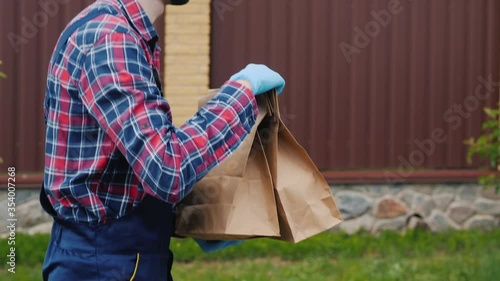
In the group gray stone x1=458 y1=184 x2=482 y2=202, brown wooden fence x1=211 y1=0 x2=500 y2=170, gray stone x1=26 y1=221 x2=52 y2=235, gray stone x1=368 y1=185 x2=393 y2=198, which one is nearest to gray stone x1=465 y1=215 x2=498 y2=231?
gray stone x1=458 y1=184 x2=482 y2=202

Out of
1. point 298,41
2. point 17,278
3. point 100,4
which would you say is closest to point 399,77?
point 298,41

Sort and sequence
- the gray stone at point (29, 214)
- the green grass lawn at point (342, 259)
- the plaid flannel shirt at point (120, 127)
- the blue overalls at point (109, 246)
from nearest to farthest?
the plaid flannel shirt at point (120, 127)
the blue overalls at point (109, 246)
the green grass lawn at point (342, 259)
the gray stone at point (29, 214)

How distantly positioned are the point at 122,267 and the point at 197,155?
36cm

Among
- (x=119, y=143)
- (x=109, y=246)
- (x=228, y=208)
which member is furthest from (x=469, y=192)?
(x=119, y=143)

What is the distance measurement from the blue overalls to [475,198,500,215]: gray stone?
623 cm

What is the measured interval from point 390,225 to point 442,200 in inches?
20.6

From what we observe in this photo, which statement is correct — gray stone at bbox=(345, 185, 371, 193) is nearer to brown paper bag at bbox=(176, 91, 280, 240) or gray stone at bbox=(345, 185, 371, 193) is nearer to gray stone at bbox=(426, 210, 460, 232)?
gray stone at bbox=(426, 210, 460, 232)

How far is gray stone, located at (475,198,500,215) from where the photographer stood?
8.23 metres

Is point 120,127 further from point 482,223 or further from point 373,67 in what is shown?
point 482,223

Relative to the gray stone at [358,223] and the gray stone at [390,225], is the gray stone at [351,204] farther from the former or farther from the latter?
the gray stone at [390,225]

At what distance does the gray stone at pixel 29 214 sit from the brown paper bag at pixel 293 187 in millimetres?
5162

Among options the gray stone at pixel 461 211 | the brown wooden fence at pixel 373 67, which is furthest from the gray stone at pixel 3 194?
the gray stone at pixel 461 211

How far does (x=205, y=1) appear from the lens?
Result: 7.77m

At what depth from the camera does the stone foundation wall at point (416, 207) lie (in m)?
8.01
